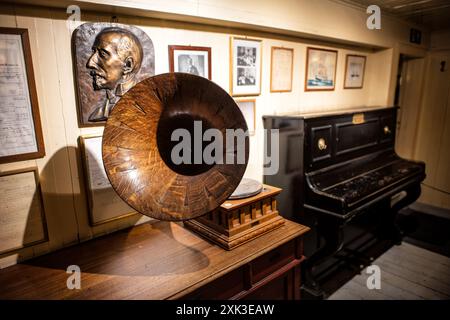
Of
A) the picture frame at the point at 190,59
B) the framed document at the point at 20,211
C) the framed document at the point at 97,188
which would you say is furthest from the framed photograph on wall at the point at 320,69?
the framed document at the point at 20,211

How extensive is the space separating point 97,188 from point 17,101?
63 centimetres

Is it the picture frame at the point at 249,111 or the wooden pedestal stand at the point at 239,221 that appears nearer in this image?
the wooden pedestal stand at the point at 239,221

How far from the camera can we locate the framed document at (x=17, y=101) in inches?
55.9

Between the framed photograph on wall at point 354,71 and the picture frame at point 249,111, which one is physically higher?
the framed photograph on wall at point 354,71

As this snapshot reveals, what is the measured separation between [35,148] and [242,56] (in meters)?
1.62

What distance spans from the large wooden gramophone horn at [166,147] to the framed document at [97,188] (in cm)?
54

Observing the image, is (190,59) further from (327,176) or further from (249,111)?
(327,176)

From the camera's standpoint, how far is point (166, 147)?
1.42 metres

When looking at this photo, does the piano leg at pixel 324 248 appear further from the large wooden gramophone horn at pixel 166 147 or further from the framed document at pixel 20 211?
the framed document at pixel 20 211

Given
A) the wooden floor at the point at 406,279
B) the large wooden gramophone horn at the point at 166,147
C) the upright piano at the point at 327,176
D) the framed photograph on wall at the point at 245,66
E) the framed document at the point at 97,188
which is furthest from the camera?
the wooden floor at the point at 406,279

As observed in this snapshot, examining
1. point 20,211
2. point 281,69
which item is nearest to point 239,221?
point 20,211

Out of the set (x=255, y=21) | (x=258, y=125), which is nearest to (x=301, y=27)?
(x=255, y=21)
